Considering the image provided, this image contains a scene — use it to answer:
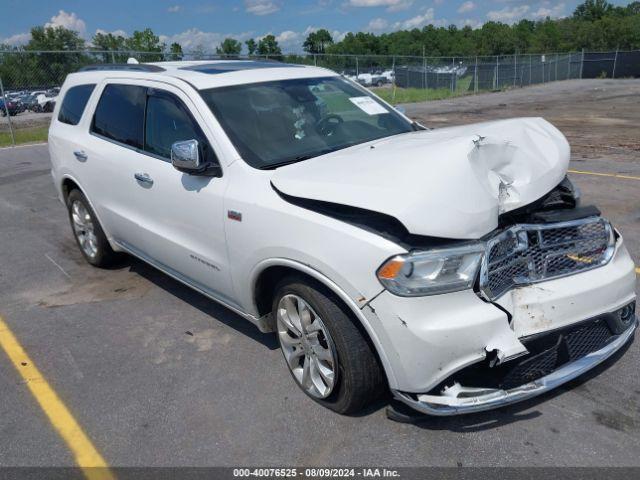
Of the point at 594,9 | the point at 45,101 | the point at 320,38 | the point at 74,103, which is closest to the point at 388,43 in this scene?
the point at 320,38

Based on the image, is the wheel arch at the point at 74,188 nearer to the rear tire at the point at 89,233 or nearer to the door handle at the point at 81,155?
the rear tire at the point at 89,233

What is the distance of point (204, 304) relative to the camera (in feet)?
15.2

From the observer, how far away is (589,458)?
266 cm

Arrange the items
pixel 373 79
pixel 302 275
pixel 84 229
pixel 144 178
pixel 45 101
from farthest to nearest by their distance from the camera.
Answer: pixel 373 79 → pixel 45 101 → pixel 84 229 → pixel 144 178 → pixel 302 275

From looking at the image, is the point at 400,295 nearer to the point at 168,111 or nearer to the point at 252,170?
the point at 252,170

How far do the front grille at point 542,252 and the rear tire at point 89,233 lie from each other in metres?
3.72

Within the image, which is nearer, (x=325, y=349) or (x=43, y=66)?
(x=325, y=349)

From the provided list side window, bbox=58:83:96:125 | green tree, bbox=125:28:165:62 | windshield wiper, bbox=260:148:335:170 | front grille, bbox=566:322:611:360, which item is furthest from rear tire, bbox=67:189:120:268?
green tree, bbox=125:28:165:62

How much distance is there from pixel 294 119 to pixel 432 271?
1.77 metres

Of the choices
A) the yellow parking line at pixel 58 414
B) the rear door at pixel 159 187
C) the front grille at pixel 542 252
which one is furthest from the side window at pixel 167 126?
the front grille at pixel 542 252

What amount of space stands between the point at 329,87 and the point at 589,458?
3.09 metres

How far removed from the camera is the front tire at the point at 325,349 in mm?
2805

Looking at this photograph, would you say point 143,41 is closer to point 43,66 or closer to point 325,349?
point 43,66

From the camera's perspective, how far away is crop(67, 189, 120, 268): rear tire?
5.22m
